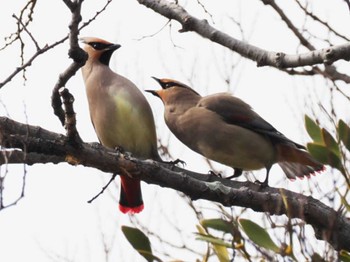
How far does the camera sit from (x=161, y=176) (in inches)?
→ 134

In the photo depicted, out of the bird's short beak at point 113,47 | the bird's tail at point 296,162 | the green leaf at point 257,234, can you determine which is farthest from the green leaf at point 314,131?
the bird's short beak at point 113,47

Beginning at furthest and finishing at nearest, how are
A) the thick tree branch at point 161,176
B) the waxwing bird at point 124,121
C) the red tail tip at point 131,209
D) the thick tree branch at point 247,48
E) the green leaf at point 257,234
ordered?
the red tail tip at point 131,209, the waxwing bird at point 124,121, the thick tree branch at point 247,48, the thick tree branch at point 161,176, the green leaf at point 257,234

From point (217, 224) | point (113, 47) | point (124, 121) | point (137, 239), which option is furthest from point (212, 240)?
point (113, 47)

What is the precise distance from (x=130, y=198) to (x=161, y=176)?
5.54 ft

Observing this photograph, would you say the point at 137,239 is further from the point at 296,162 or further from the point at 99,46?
the point at 99,46

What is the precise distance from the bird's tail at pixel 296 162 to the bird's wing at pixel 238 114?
0.07 m

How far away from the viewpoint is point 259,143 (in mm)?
5102

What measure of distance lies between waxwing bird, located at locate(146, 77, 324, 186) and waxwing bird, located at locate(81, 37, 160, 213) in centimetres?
22

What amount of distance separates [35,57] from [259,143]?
7.41 ft

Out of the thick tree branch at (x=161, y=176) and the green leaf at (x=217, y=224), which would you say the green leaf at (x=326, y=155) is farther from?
the green leaf at (x=217, y=224)

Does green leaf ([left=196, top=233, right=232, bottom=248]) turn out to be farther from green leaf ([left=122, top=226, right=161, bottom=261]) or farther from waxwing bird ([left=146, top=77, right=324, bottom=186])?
waxwing bird ([left=146, top=77, right=324, bottom=186])

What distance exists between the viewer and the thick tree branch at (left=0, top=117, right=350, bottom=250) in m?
3.12

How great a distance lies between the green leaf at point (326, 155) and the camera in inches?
118

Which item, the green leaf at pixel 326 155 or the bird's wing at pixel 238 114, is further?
the bird's wing at pixel 238 114
